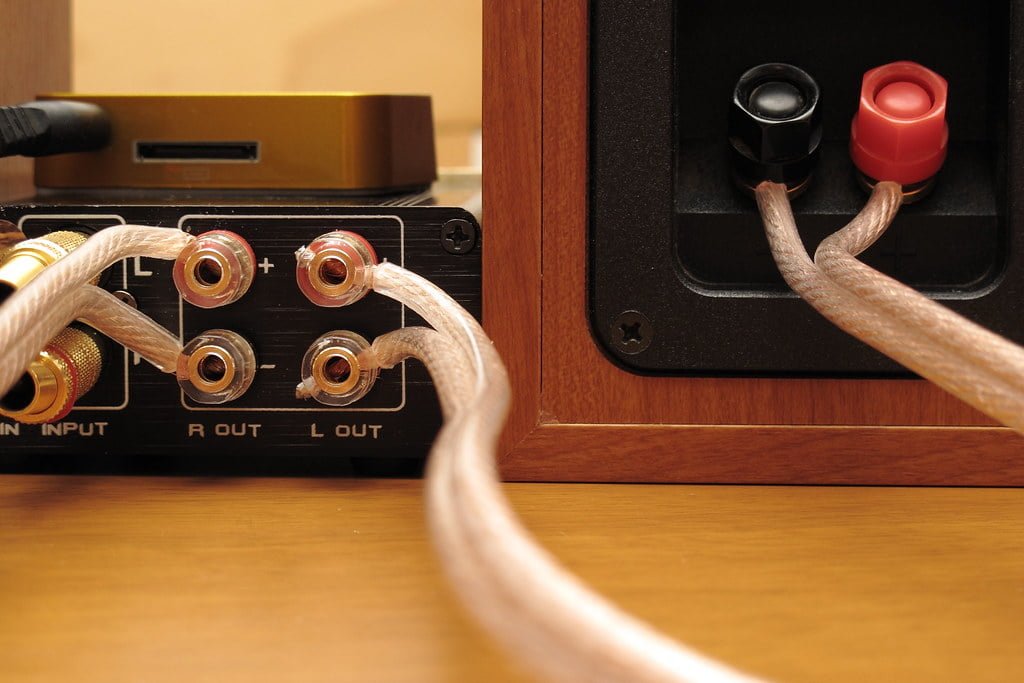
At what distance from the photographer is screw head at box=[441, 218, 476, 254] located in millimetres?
475

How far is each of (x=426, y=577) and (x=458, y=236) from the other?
0.17 metres

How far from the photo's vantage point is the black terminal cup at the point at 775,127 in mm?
478

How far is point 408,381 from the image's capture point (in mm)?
485

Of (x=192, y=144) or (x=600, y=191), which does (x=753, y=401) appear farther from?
(x=192, y=144)

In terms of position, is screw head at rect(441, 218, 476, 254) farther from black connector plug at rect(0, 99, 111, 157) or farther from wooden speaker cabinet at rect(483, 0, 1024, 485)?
black connector plug at rect(0, 99, 111, 157)

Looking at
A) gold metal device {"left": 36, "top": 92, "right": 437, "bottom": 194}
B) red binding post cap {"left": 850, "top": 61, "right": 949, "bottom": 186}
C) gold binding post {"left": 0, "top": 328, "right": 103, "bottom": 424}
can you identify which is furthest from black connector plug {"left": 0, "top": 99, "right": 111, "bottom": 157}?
red binding post cap {"left": 850, "top": 61, "right": 949, "bottom": 186}

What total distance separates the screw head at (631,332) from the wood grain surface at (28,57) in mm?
364

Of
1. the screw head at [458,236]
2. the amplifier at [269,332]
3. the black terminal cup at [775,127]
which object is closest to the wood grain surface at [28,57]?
the amplifier at [269,332]

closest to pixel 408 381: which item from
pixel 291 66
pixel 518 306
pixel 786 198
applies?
pixel 518 306

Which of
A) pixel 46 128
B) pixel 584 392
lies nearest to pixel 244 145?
pixel 46 128

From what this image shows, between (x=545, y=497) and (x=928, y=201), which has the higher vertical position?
(x=928, y=201)

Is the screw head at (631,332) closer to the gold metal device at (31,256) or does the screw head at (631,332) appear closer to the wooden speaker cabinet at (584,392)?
the wooden speaker cabinet at (584,392)

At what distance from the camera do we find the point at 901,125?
18.3 inches

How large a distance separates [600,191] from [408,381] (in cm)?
12
